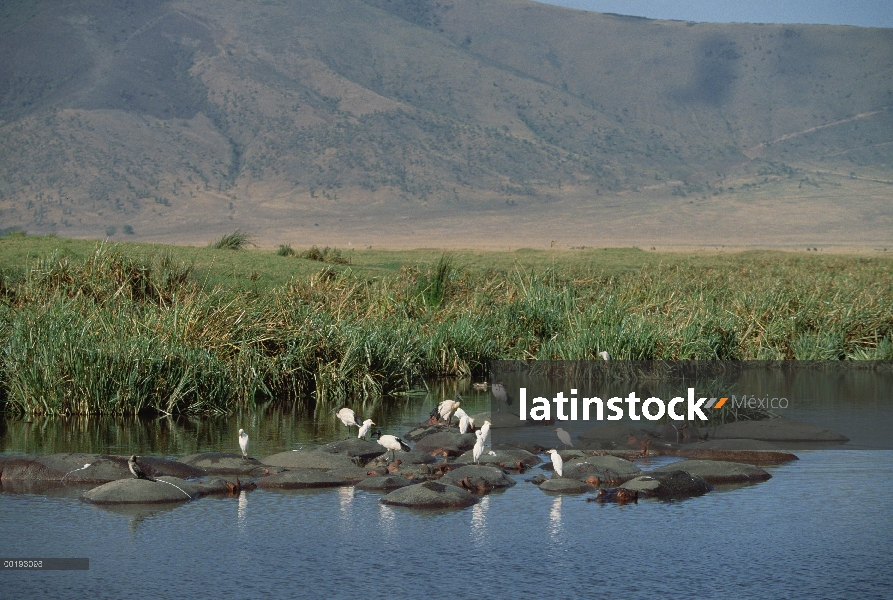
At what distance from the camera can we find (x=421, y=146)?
15400cm

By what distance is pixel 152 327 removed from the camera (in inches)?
692

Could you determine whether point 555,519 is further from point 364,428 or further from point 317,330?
point 317,330

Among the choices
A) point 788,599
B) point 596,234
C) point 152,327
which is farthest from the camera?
point 596,234

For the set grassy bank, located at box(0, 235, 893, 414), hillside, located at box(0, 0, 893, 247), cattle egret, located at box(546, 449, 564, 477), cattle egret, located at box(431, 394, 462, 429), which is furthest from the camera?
hillside, located at box(0, 0, 893, 247)

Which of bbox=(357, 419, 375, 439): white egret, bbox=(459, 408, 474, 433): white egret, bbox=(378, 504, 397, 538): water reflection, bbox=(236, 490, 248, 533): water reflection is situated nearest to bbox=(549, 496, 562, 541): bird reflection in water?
bbox=(378, 504, 397, 538): water reflection

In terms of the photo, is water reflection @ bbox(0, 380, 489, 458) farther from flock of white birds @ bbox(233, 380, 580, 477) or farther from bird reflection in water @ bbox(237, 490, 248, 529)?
bird reflection in water @ bbox(237, 490, 248, 529)

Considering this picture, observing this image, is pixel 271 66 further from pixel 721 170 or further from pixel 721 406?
pixel 721 406

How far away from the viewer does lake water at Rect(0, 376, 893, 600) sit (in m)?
8.31

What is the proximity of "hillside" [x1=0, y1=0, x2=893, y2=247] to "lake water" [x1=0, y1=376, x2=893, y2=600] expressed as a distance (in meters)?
105

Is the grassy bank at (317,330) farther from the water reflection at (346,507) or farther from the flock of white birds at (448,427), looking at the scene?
the water reflection at (346,507)

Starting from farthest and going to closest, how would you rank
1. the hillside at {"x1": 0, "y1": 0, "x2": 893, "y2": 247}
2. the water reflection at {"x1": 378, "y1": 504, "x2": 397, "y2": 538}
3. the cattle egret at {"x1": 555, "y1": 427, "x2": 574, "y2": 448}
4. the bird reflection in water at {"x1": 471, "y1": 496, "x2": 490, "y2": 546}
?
1. the hillside at {"x1": 0, "y1": 0, "x2": 893, "y2": 247}
2. the cattle egret at {"x1": 555, "y1": 427, "x2": 574, "y2": 448}
3. the water reflection at {"x1": 378, "y1": 504, "x2": 397, "y2": 538}
4. the bird reflection in water at {"x1": 471, "y1": 496, "x2": 490, "y2": 546}

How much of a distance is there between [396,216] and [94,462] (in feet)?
404

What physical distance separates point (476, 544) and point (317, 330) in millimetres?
9276

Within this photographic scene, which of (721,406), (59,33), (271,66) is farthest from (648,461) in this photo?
(59,33)
